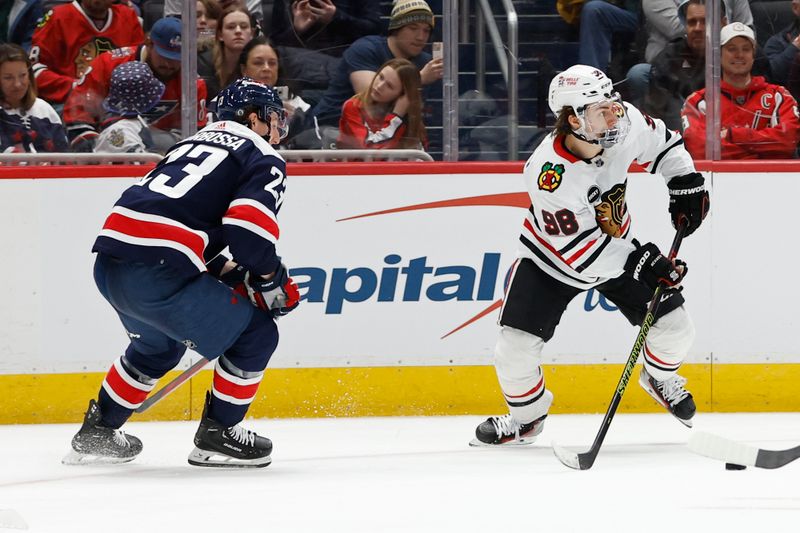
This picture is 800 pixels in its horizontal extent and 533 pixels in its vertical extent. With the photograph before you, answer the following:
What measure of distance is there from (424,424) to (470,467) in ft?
2.74

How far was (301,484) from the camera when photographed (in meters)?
3.42

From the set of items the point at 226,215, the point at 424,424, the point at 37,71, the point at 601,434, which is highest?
the point at 37,71

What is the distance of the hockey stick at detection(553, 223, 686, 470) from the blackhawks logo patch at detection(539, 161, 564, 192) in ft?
1.37

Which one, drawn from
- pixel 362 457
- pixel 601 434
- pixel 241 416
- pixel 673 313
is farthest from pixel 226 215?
pixel 673 313

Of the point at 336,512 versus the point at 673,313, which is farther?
the point at 673,313

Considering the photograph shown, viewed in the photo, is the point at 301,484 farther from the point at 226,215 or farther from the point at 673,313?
the point at 673,313

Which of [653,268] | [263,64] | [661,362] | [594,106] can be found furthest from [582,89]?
[263,64]

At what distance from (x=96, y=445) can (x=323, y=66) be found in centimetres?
161

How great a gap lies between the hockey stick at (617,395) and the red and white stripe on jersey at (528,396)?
0.87 ft

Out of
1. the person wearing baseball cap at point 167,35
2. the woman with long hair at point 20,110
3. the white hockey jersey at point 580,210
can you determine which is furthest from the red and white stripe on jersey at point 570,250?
the woman with long hair at point 20,110

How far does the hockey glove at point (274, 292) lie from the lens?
351cm

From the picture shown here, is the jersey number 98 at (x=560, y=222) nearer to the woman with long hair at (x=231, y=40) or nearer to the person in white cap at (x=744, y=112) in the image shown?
the person in white cap at (x=744, y=112)

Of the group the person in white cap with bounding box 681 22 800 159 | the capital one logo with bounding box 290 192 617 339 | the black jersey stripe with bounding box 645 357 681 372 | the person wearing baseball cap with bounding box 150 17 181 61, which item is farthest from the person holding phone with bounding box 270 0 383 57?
the black jersey stripe with bounding box 645 357 681 372

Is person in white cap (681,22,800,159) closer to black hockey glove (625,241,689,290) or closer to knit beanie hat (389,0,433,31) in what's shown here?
knit beanie hat (389,0,433,31)
